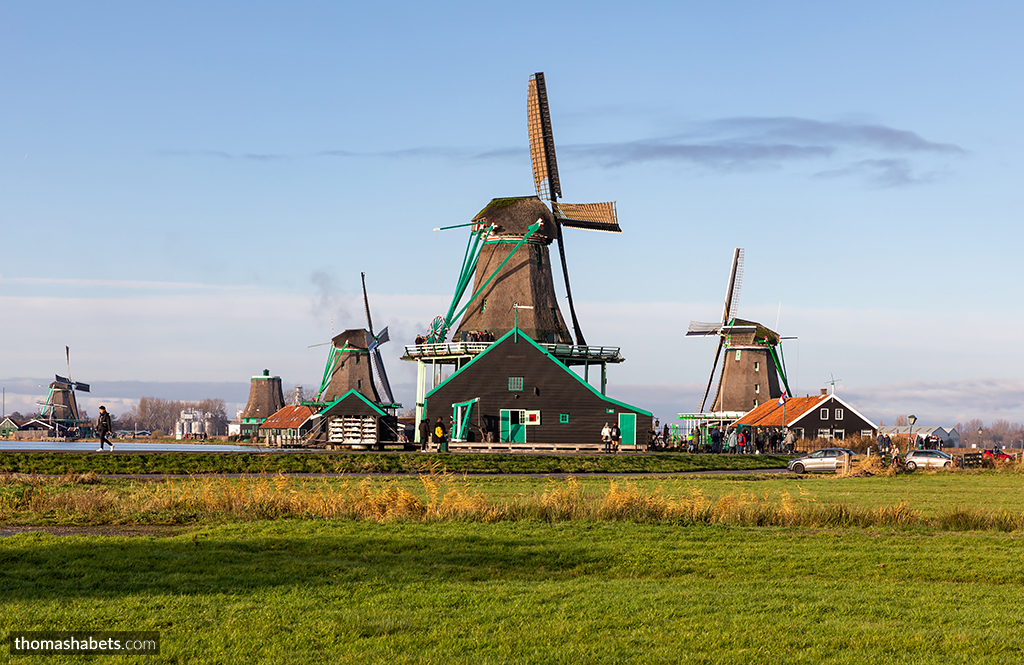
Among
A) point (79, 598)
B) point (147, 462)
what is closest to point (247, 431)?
point (147, 462)

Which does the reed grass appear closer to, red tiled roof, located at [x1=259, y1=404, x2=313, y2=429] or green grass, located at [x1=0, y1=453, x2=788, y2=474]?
green grass, located at [x1=0, y1=453, x2=788, y2=474]

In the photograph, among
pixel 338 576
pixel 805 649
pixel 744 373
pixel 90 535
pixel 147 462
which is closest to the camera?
pixel 805 649

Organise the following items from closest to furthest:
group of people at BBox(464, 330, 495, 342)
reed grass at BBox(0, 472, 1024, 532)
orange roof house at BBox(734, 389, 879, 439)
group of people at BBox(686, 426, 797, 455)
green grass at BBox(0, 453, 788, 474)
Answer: reed grass at BBox(0, 472, 1024, 532) < green grass at BBox(0, 453, 788, 474) < group of people at BBox(464, 330, 495, 342) < group of people at BBox(686, 426, 797, 455) < orange roof house at BBox(734, 389, 879, 439)

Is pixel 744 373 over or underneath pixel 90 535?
over

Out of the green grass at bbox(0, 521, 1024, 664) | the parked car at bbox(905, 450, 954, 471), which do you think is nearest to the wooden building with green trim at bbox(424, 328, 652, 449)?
the parked car at bbox(905, 450, 954, 471)

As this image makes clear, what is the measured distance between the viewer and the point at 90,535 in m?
14.8

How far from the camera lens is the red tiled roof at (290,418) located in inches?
3861

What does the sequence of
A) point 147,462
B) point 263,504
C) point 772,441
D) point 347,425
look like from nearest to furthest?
point 263,504 → point 147,462 → point 347,425 → point 772,441

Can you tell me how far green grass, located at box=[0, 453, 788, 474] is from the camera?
102 feet

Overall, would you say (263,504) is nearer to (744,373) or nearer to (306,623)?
(306,623)

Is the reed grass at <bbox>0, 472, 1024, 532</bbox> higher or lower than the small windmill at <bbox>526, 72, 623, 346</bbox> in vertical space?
lower

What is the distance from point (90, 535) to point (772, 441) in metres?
55.2

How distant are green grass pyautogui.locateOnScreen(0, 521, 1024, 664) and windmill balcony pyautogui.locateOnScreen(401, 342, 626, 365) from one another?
39.0m

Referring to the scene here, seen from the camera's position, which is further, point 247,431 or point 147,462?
point 247,431
